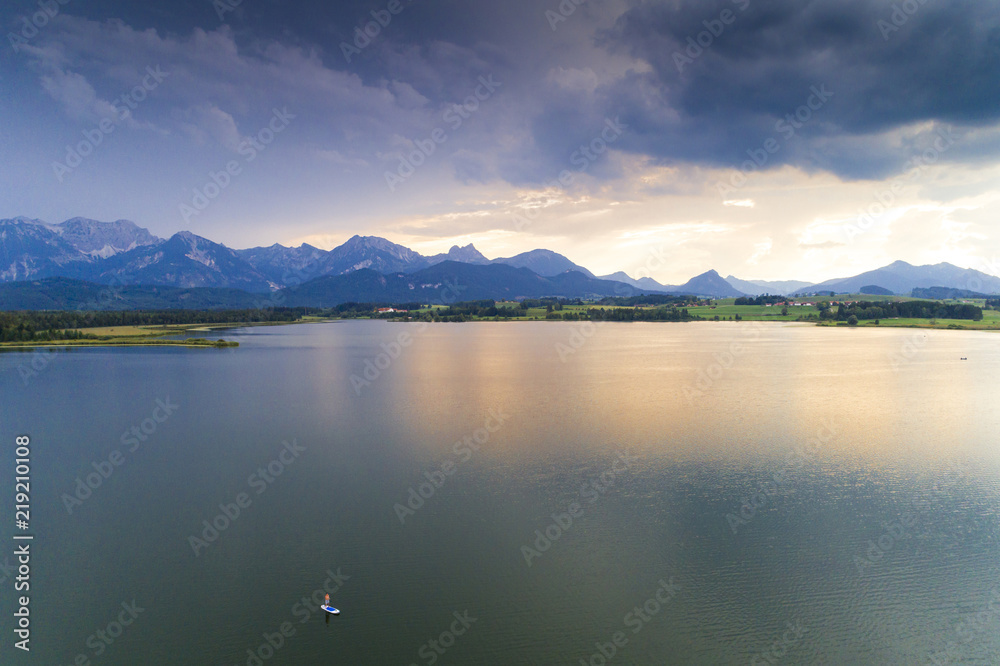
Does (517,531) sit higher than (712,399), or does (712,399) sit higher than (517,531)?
(712,399)

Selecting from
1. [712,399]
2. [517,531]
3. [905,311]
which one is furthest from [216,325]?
[905,311]

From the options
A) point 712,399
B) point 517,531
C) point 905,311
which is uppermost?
point 905,311

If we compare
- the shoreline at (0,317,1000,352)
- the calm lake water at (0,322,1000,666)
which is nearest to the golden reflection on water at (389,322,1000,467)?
the calm lake water at (0,322,1000,666)

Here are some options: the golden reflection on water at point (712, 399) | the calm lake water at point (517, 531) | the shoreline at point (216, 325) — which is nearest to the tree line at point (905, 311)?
the shoreline at point (216, 325)

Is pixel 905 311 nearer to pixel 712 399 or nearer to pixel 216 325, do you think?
pixel 712 399

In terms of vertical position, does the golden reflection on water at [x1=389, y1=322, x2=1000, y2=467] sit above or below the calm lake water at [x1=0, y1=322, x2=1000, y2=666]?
above

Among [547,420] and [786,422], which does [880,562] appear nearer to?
Answer: [786,422]

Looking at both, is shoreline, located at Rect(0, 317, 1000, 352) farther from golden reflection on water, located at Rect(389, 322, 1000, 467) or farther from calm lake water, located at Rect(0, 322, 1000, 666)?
calm lake water, located at Rect(0, 322, 1000, 666)

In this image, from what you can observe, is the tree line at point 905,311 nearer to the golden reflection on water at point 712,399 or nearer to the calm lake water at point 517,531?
the golden reflection on water at point 712,399

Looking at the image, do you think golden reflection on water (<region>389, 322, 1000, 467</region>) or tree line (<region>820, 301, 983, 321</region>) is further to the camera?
tree line (<region>820, 301, 983, 321</region>)
